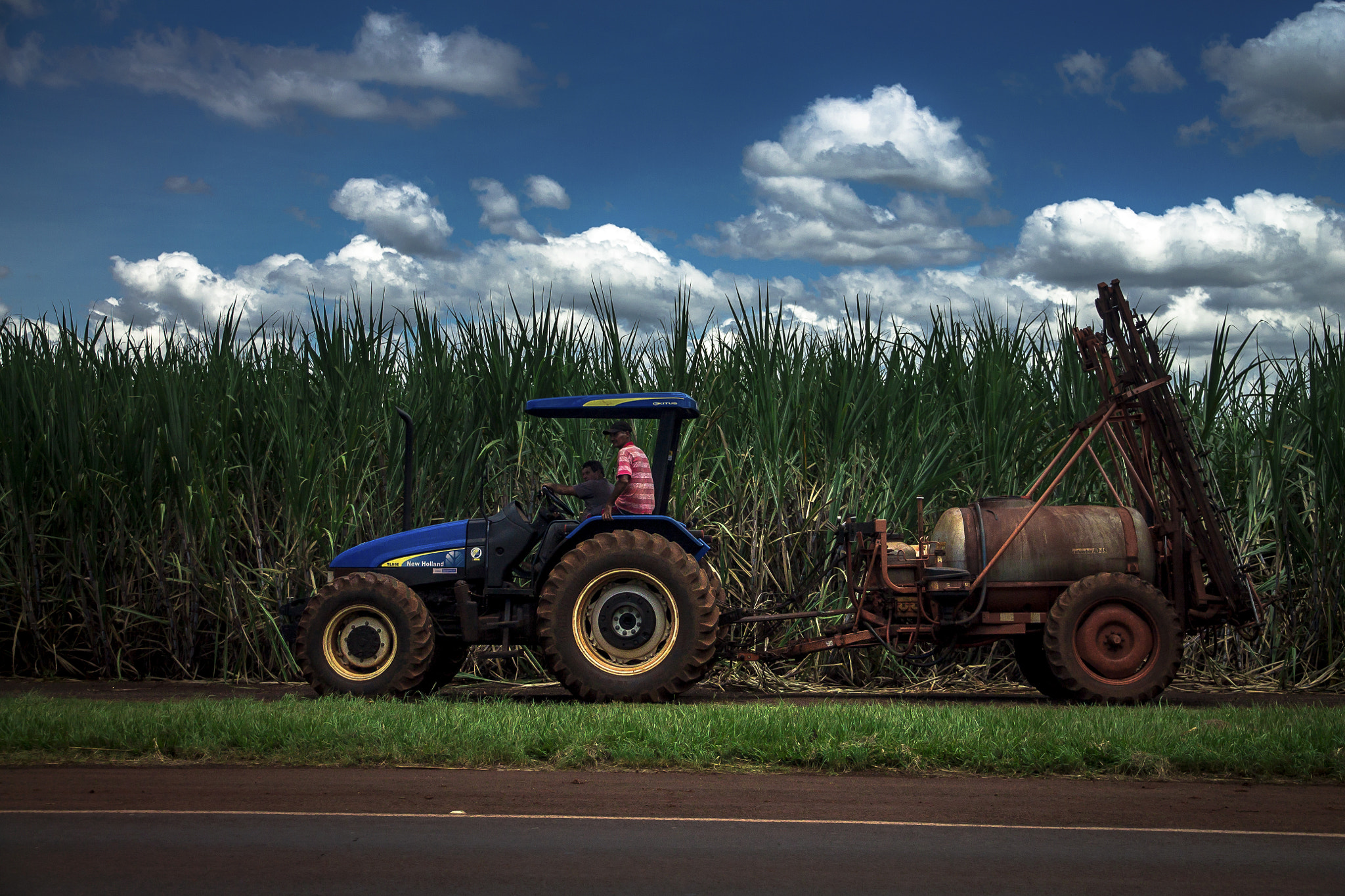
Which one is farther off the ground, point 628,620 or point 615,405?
point 615,405

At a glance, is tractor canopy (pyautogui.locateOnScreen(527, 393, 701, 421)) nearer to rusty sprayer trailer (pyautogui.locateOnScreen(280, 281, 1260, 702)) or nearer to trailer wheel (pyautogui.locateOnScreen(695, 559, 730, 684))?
rusty sprayer trailer (pyautogui.locateOnScreen(280, 281, 1260, 702))

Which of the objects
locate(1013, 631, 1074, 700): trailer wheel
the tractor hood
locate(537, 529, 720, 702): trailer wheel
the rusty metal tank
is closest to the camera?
locate(537, 529, 720, 702): trailer wheel

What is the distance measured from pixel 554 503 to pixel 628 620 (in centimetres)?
107

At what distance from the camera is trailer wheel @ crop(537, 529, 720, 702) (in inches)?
312

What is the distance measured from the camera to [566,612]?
26.2 ft

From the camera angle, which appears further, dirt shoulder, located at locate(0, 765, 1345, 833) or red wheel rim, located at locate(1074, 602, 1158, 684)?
red wheel rim, located at locate(1074, 602, 1158, 684)

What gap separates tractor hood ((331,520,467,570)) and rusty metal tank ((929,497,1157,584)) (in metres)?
3.79

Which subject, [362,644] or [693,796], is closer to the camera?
[693,796]

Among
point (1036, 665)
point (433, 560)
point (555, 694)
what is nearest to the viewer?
point (433, 560)

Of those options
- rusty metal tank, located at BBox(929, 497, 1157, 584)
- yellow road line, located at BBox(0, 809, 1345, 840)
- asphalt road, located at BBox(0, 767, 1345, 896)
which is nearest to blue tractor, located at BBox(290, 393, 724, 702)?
rusty metal tank, located at BBox(929, 497, 1157, 584)

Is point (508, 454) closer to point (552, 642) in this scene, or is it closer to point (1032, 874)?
point (552, 642)

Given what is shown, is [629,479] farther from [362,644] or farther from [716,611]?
[362,644]

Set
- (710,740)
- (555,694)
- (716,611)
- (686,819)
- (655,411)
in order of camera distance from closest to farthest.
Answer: (686,819) → (710,740) → (716,611) → (655,411) → (555,694)

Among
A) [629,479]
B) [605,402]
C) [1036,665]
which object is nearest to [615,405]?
[605,402]
